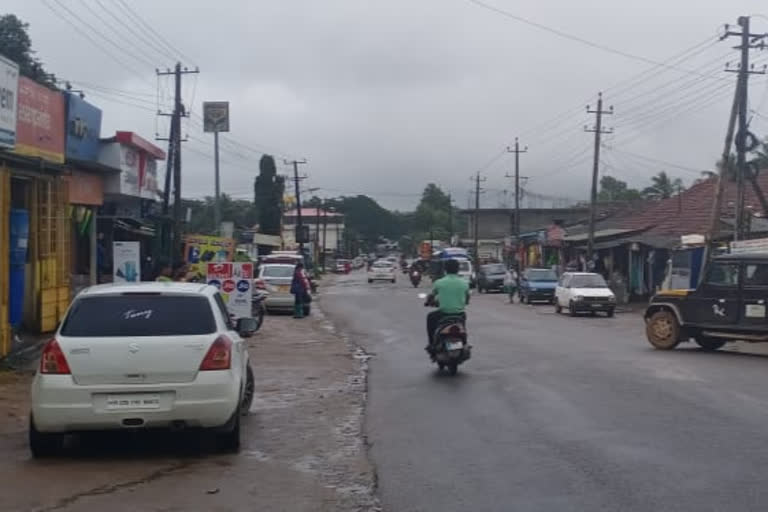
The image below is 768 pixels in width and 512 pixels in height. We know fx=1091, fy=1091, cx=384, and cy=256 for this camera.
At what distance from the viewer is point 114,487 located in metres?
8.65

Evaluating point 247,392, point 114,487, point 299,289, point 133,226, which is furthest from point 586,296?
point 114,487

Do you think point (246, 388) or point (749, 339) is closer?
point (246, 388)

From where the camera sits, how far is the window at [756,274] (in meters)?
19.9

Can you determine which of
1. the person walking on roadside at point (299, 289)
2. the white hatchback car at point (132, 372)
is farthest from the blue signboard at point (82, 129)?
the white hatchback car at point (132, 372)

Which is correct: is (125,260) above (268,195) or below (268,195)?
below

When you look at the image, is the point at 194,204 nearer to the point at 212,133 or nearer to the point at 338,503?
the point at 212,133

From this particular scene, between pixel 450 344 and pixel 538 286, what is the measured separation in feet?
100

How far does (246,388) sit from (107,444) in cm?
192

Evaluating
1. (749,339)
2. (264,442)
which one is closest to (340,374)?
(264,442)

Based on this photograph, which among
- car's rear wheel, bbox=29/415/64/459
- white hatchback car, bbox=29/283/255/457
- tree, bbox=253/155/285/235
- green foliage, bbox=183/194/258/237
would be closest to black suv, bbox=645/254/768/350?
white hatchback car, bbox=29/283/255/457

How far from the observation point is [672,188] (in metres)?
101

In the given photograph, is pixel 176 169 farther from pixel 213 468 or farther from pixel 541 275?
pixel 213 468

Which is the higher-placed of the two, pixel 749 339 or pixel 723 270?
pixel 723 270

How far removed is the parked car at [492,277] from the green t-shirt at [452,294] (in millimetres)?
44812
